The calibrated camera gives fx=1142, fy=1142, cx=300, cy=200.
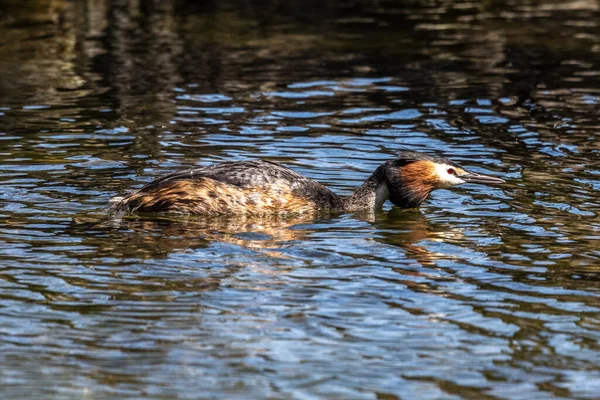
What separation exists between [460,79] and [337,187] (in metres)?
7.04

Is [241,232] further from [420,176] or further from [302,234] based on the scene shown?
[420,176]

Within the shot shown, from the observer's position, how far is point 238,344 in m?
7.21

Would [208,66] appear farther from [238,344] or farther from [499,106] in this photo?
[238,344]

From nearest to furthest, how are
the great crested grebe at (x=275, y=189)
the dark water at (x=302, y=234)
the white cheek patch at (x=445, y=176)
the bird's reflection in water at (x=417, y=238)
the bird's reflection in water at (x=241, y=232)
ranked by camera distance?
the dark water at (x=302, y=234) < the bird's reflection in water at (x=417, y=238) < the bird's reflection in water at (x=241, y=232) < the great crested grebe at (x=275, y=189) < the white cheek patch at (x=445, y=176)

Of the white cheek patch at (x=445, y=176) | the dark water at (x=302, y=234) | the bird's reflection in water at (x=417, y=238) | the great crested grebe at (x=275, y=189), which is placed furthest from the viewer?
the white cheek patch at (x=445, y=176)

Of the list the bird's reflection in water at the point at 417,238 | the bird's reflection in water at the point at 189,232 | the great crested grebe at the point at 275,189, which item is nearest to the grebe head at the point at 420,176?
the great crested grebe at the point at 275,189

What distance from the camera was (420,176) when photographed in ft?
37.0

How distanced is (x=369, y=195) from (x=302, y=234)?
144 cm

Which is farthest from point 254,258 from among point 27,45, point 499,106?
point 27,45

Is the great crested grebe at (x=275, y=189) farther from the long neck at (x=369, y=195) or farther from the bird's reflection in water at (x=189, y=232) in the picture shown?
the bird's reflection in water at (x=189, y=232)

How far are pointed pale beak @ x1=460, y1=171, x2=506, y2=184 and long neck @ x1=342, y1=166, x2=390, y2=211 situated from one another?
796mm

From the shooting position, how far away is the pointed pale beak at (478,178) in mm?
11297

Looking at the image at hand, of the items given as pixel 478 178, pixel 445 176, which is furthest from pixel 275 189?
pixel 478 178

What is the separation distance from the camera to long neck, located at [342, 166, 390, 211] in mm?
11359
